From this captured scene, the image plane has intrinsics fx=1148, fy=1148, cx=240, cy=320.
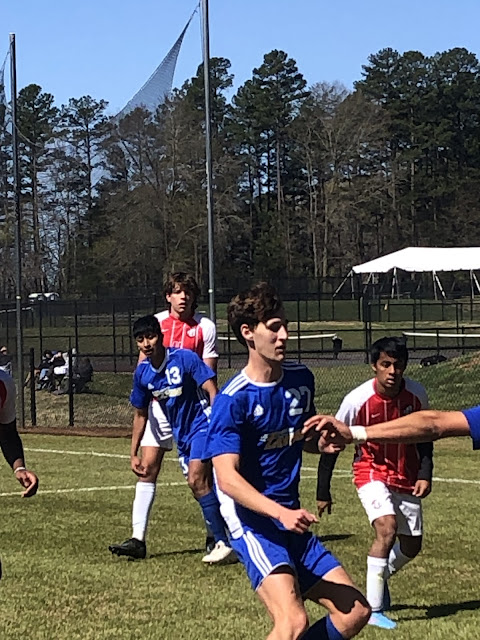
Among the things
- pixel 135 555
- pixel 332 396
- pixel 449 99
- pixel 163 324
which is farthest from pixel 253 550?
pixel 449 99

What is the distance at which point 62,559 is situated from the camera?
8.91 m

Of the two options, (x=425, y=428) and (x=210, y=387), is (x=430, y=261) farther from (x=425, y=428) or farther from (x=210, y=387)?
(x=425, y=428)

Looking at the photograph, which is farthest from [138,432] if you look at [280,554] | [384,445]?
[280,554]

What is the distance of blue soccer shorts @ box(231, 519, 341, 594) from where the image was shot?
4918 mm

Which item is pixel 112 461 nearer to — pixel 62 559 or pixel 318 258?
pixel 62 559

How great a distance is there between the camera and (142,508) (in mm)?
9039

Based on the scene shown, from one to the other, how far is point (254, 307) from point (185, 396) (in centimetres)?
349

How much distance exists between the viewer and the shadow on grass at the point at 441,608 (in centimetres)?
704

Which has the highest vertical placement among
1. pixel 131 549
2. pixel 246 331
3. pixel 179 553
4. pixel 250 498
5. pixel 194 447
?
pixel 246 331

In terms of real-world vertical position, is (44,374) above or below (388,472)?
below

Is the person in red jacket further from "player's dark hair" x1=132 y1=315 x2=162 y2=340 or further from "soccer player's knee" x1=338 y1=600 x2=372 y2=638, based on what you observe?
"player's dark hair" x1=132 y1=315 x2=162 y2=340

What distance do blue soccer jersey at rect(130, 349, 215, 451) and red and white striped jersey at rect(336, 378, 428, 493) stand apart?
65.6 inches

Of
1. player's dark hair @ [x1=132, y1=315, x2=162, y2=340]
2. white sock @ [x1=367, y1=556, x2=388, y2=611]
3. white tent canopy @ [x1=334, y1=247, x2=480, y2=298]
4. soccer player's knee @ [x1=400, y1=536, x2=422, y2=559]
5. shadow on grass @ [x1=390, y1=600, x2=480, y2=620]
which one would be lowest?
shadow on grass @ [x1=390, y1=600, x2=480, y2=620]

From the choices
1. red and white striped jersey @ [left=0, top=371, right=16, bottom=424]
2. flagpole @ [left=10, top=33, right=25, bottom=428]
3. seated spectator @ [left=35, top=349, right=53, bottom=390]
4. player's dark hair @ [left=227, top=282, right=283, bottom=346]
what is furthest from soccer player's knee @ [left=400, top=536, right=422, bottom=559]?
seated spectator @ [left=35, top=349, right=53, bottom=390]
